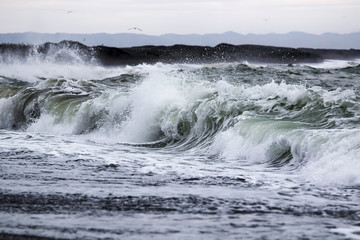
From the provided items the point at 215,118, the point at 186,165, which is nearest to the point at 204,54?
the point at 215,118

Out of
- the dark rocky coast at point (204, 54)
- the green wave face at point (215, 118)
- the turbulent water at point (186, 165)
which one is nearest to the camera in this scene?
the turbulent water at point (186, 165)

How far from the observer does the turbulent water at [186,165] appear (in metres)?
4.81

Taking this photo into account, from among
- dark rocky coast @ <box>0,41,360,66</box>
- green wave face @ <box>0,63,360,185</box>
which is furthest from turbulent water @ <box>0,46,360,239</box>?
dark rocky coast @ <box>0,41,360,66</box>

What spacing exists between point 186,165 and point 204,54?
145 feet

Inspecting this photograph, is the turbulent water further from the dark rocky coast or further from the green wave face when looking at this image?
the dark rocky coast

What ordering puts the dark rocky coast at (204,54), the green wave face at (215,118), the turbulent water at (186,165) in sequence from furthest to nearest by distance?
1. the dark rocky coast at (204,54)
2. the green wave face at (215,118)
3. the turbulent water at (186,165)

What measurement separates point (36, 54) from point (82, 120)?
23.9 metres

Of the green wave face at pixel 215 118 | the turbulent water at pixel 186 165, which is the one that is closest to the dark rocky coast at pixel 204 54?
the green wave face at pixel 215 118

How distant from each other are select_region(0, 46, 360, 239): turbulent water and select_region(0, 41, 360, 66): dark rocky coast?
32.1 m

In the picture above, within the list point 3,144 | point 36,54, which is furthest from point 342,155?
point 36,54

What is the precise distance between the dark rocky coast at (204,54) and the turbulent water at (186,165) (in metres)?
32.1

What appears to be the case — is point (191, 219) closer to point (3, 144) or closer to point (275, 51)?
point (3, 144)

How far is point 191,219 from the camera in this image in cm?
494

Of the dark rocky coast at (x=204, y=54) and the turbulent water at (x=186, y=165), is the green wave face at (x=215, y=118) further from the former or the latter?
the dark rocky coast at (x=204, y=54)
